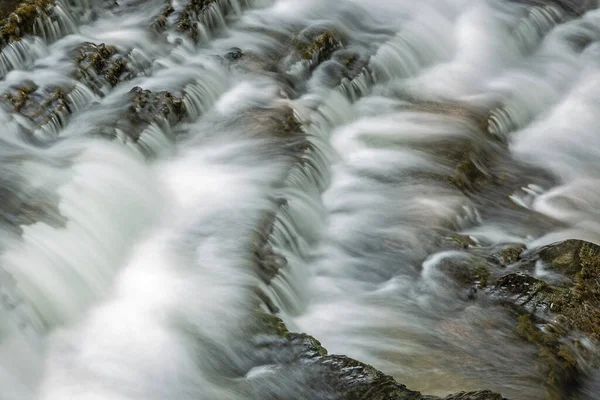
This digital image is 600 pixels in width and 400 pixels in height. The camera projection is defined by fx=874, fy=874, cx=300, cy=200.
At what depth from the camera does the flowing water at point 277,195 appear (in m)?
5.63

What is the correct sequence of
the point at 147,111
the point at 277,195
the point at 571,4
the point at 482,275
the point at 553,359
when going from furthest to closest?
the point at 571,4 → the point at 147,111 → the point at 277,195 → the point at 482,275 → the point at 553,359

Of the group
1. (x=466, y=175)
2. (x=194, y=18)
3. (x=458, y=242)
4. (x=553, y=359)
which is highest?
(x=194, y=18)

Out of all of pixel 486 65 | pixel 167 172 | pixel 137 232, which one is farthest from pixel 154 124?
pixel 486 65

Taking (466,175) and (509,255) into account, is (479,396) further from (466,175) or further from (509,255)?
(466,175)

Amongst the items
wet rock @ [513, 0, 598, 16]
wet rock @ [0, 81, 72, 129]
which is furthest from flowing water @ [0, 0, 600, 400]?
wet rock @ [513, 0, 598, 16]

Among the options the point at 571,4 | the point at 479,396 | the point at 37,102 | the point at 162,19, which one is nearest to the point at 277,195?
the point at 37,102

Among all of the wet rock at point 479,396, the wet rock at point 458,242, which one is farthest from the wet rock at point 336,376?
the wet rock at point 458,242

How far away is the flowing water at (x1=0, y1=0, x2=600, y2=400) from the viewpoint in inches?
222

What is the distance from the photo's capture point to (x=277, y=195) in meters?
7.24

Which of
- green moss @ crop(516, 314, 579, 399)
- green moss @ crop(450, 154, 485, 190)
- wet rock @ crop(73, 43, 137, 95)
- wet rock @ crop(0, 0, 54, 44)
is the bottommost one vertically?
green moss @ crop(516, 314, 579, 399)

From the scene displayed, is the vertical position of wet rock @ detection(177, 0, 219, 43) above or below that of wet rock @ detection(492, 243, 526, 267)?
above

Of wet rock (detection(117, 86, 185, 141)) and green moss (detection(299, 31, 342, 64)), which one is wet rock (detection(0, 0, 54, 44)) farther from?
green moss (detection(299, 31, 342, 64))

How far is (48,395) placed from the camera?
5.18 m

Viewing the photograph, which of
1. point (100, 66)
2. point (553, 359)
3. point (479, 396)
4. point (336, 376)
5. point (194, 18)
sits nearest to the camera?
point (479, 396)
